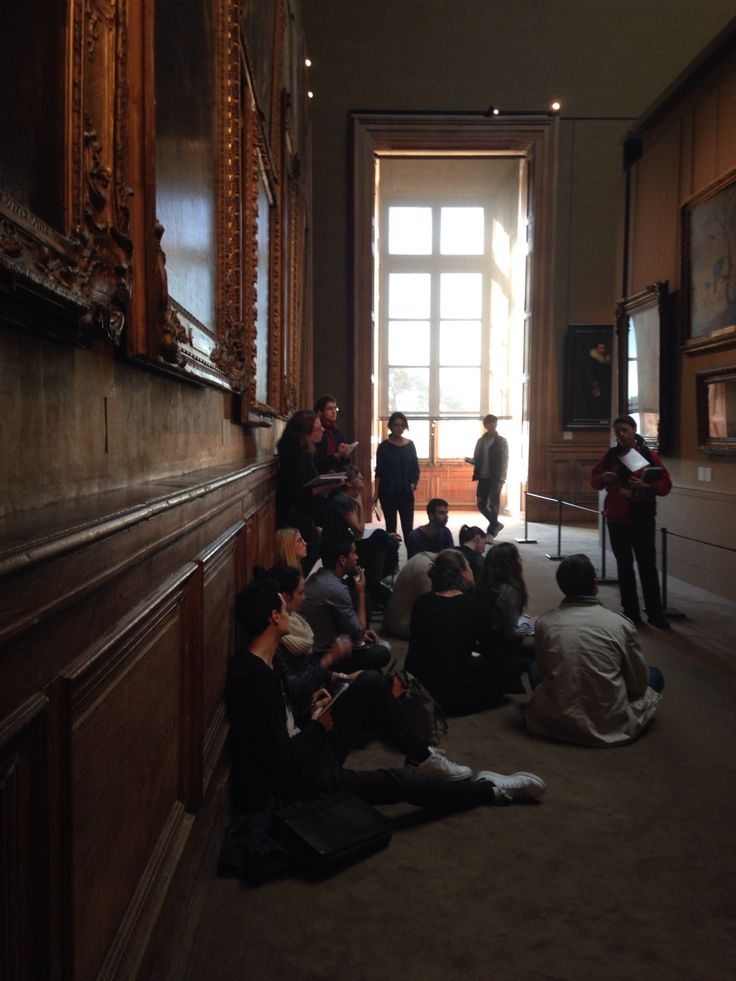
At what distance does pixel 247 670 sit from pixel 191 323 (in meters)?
1.39

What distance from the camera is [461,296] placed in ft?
72.1

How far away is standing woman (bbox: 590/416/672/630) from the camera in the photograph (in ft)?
23.7

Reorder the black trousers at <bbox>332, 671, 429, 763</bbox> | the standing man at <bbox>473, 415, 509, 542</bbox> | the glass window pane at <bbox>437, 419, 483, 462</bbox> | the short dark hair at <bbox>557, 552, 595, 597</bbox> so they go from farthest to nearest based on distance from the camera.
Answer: the glass window pane at <bbox>437, 419, 483, 462</bbox> → the standing man at <bbox>473, 415, 509, 542</bbox> → the short dark hair at <bbox>557, 552, 595, 597</bbox> → the black trousers at <bbox>332, 671, 429, 763</bbox>

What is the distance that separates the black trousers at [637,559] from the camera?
732cm

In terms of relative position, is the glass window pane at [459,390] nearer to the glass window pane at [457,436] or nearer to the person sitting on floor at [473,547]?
the glass window pane at [457,436]

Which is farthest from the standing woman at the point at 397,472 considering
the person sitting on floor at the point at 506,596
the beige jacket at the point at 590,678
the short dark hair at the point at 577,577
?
the beige jacket at the point at 590,678

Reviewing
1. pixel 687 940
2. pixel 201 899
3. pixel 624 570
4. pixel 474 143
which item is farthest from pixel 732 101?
pixel 201 899

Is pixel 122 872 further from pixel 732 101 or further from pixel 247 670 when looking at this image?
pixel 732 101

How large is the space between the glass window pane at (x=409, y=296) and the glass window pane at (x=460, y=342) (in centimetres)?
71

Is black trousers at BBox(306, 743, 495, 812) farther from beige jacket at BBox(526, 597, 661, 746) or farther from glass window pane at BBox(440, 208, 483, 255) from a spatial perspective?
glass window pane at BBox(440, 208, 483, 255)

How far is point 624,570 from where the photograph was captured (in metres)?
7.40

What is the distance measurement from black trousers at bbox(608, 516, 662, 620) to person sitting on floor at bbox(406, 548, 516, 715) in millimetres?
2657

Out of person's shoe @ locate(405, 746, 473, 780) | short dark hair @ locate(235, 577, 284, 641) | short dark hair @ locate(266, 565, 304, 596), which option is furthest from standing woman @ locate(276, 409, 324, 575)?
short dark hair @ locate(235, 577, 284, 641)

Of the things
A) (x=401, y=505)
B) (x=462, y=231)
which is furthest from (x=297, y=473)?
(x=462, y=231)
